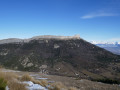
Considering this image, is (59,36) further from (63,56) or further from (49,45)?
(63,56)

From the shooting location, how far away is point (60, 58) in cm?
5706

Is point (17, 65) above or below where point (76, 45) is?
below

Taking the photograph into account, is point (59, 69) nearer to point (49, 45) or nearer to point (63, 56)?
point (63, 56)

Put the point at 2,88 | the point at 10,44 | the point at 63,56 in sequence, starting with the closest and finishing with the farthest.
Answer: the point at 2,88
the point at 63,56
the point at 10,44

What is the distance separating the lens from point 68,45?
66625 mm

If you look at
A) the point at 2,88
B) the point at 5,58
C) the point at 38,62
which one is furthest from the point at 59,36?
the point at 2,88

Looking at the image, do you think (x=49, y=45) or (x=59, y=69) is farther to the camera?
(x=49, y=45)

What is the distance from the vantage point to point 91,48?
6856 centimetres

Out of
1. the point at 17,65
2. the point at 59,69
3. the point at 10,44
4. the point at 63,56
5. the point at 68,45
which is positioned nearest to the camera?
the point at 59,69

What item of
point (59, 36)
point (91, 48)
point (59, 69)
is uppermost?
point (59, 36)

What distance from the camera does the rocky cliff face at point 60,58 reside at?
→ 160 feet

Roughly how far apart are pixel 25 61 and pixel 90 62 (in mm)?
25982

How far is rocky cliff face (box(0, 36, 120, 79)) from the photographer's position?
160 ft

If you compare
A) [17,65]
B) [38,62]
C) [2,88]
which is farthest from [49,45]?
[2,88]
